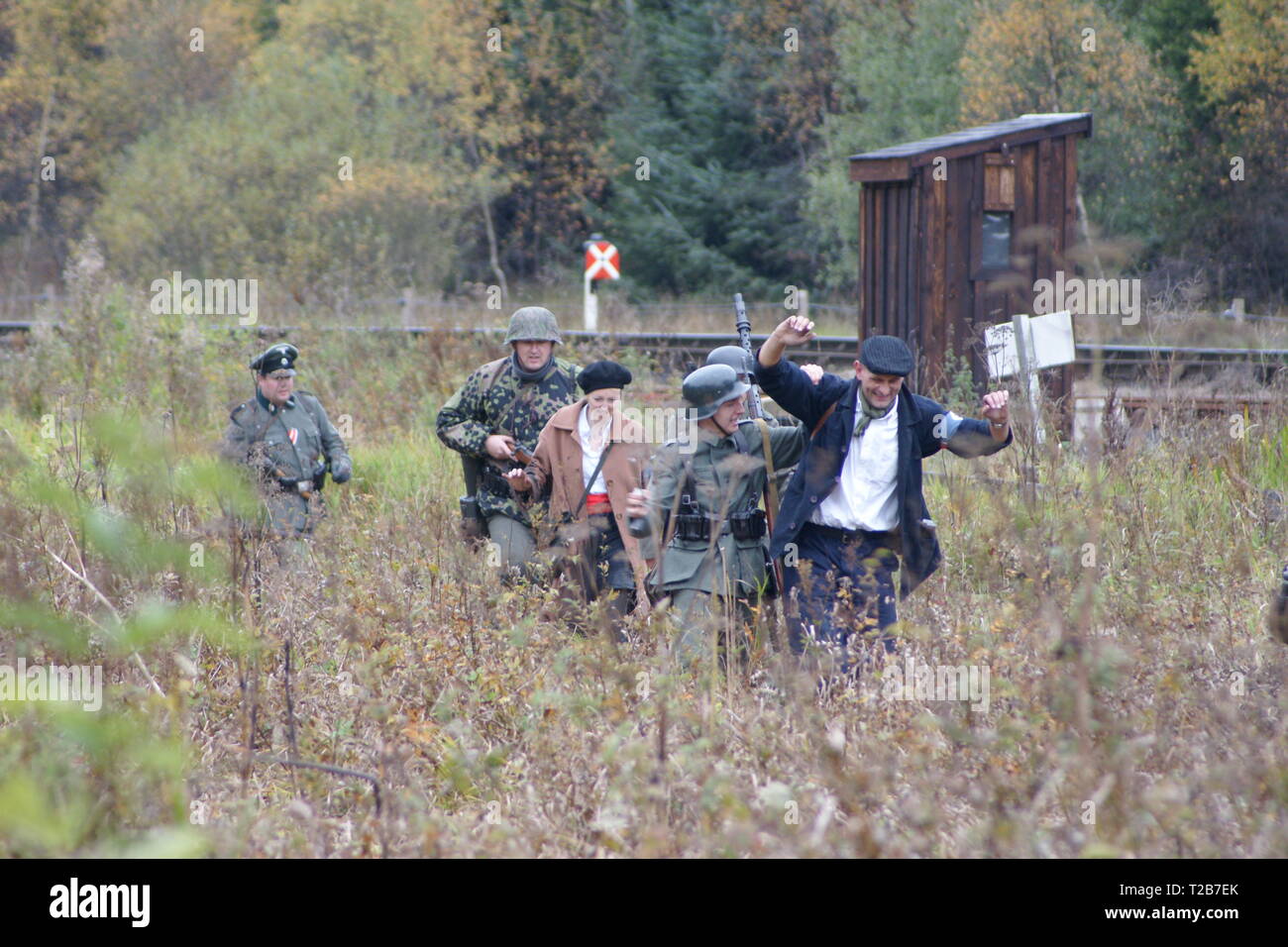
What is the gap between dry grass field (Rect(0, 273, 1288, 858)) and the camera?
2074 mm

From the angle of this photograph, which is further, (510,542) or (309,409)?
(309,409)

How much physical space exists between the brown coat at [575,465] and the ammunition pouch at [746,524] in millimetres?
749

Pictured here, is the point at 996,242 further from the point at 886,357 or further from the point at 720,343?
the point at 886,357

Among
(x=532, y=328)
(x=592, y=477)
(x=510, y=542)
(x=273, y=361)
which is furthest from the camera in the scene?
(x=273, y=361)

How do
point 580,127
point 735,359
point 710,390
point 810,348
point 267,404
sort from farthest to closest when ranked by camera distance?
point 580,127
point 810,348
point 267,404
point 735,359
point 710,390

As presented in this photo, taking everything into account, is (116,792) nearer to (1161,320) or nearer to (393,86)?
(1161,320)

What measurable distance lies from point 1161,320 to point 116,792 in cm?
628

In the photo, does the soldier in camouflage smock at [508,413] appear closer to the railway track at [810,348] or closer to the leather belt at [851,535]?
the leather belt at [851,535]

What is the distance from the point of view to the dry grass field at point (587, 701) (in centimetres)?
207

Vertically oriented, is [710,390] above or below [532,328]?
below

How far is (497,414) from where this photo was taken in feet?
24.1

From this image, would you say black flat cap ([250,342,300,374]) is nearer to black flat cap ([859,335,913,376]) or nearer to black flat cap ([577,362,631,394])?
black flat cap ([577,362,631,394])

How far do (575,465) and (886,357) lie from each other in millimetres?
1846

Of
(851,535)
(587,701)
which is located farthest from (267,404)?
(587,701)
